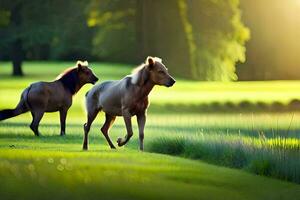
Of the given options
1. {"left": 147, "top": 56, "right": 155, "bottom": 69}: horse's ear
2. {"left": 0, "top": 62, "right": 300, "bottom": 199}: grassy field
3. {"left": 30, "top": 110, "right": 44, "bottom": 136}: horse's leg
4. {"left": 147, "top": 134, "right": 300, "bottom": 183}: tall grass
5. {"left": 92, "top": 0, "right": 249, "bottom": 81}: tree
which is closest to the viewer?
{"left": 0, "top": 62, "right": 300, "bottom": 199}: grassy field

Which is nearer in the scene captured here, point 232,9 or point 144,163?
point 144,163

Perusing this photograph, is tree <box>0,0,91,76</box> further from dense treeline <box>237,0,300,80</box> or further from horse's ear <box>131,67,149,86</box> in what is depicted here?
dense treeline <box>237,0,300,80</box>

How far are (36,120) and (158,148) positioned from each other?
96 cm

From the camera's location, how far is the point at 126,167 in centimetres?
585

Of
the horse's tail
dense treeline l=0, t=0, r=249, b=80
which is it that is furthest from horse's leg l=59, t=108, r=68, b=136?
dense treeline l=0, t=0, r=249, b=80

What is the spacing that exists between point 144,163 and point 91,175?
1.74 ft

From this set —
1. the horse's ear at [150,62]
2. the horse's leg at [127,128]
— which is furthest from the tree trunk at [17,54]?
the horse's ear at [150,62]

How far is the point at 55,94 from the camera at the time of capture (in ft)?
24.0

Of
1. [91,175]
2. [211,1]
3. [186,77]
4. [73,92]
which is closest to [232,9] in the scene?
[211,1]

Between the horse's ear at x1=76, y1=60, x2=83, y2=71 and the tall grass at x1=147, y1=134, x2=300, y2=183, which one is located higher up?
the horse's ear at x1=76, y1=60, x2=83, y2=71

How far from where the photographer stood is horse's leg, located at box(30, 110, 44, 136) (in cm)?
707

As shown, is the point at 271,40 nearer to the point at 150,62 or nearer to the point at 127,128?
the point at 150,62

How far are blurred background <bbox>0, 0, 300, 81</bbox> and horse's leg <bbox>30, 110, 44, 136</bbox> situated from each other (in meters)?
0.57

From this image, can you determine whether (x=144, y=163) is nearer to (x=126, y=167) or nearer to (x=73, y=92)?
(x=126, y=167)
